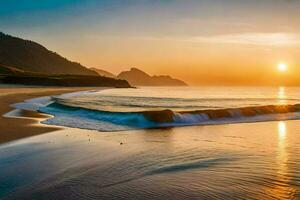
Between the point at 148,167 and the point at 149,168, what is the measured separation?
0.42 ft

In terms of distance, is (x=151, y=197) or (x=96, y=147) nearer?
(x=151, y=197)

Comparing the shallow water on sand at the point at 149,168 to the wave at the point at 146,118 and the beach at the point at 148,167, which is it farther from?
the wave at the point at 146,118

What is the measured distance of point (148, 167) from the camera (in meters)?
11.1

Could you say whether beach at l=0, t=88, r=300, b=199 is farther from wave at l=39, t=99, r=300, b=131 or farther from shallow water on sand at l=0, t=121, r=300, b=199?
wave at l=39, t=99, r=300, b=131

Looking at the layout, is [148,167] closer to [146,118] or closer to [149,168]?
[149,168]

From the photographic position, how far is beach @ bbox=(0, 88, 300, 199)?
28.5 feet

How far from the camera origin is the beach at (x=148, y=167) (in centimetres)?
867

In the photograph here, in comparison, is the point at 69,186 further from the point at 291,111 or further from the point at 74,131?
the point at 291,111

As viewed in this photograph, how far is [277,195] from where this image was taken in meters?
8.28

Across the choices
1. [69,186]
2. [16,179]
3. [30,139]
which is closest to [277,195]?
[69,186]

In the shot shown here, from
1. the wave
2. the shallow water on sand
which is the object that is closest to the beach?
the shallow water on sand

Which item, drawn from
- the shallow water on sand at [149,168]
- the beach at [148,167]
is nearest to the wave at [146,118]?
the beach at [148,167]

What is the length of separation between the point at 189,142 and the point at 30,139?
7.03m

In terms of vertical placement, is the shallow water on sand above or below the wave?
below
